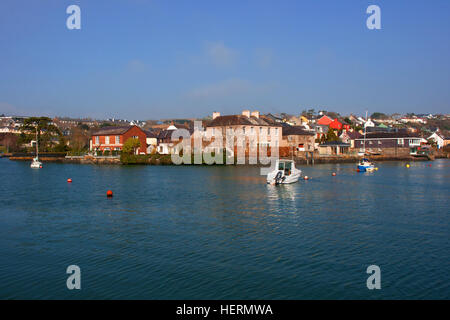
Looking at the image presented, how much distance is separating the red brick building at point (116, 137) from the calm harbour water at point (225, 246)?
183ft

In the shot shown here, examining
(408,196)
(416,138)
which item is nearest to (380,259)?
(408,196)

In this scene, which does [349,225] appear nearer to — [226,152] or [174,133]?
[226,152]

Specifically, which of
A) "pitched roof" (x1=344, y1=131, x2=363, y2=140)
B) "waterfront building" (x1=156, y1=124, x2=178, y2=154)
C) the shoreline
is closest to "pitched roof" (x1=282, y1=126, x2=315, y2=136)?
the shoreline

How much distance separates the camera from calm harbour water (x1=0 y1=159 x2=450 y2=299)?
11664 millimetres

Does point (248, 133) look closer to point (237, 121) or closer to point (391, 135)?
point (237, 121)

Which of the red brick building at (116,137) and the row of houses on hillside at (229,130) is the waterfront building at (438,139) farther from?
the red brick building at (116,137)

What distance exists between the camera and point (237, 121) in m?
75.5

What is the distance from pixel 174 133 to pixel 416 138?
5884cm

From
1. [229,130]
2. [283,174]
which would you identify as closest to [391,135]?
[229,130]

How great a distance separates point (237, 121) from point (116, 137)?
28.5 metres

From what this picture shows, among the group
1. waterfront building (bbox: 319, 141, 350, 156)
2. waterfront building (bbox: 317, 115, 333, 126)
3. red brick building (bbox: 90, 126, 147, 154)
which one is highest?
waterfront building (bbox: 317, 115, 333, 126)

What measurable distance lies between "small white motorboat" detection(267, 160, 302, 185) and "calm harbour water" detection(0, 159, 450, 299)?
827 cm

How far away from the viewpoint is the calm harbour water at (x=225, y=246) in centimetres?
1166

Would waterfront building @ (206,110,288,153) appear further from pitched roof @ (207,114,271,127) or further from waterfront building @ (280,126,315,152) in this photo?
waterfront building @ (280,126,315,152)
